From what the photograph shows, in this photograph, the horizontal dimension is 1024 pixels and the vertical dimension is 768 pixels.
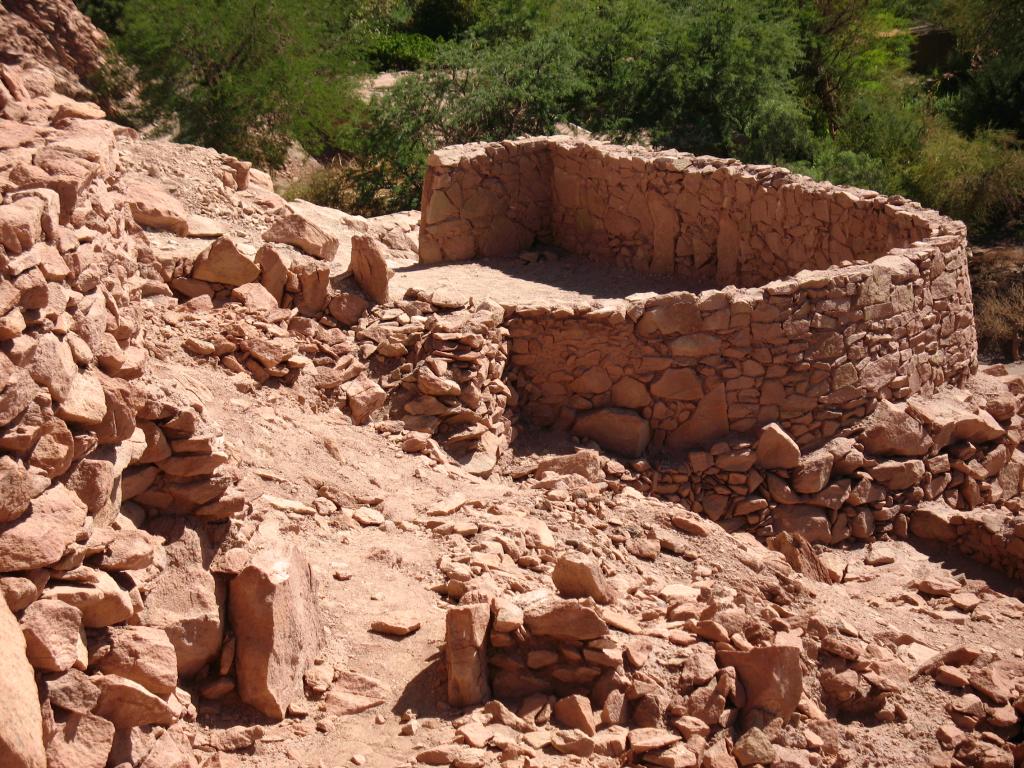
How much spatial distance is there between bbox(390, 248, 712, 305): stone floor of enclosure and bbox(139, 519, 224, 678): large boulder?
5.05 metres

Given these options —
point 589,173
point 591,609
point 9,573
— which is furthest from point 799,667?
point 589,173

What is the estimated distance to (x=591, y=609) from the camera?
471 centimetres

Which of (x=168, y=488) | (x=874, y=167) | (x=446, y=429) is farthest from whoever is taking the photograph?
(x=874, y=167)

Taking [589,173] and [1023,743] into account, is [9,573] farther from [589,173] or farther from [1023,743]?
[589,173]

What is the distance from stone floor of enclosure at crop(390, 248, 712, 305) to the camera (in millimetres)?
9789

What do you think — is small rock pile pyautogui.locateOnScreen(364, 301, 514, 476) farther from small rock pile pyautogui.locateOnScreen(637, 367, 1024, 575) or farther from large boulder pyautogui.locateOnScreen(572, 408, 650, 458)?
small rock pile pyautogui.locateOnScreen(637, 367, 1024, 575)

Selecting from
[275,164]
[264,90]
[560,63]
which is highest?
[560,63]

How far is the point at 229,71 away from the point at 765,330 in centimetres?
913

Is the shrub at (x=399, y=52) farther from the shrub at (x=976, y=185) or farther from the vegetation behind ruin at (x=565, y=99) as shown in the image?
the shrub at (x=976, y=185)

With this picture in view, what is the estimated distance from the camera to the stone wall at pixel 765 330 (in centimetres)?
818

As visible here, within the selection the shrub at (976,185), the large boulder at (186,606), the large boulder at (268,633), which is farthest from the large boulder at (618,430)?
the shrub at (976,185)

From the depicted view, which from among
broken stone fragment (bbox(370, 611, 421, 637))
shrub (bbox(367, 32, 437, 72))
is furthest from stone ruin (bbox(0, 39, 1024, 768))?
shrub (bbox(367, 32, 437, 72))

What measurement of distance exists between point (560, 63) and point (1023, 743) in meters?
10.4

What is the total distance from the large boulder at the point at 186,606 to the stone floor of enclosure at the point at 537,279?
199 inches
